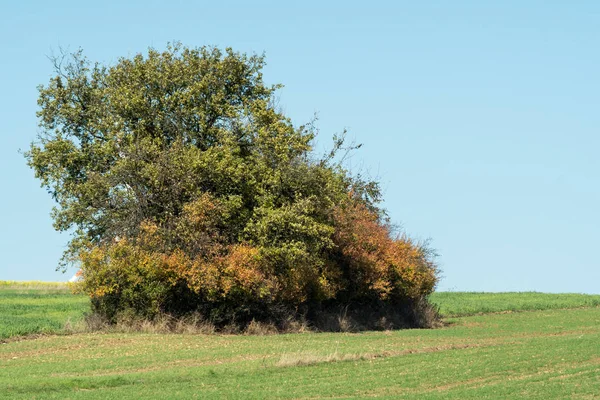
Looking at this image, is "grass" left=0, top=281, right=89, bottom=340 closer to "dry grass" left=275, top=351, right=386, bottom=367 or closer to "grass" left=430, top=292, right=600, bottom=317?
"dry grass" left=275, top=351, right=386, bottom=367

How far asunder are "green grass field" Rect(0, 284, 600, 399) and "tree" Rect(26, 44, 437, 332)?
298cm

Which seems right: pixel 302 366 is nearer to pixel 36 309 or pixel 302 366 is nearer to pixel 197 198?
pixel 197 198

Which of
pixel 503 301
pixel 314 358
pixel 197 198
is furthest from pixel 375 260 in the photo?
pixel 503 301

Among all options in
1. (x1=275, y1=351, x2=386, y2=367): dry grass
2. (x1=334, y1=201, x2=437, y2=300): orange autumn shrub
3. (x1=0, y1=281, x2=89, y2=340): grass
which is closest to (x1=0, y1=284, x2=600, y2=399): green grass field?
(x1=275, y1=351, x2=386, y2=367): dry grass

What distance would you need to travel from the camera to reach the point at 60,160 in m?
49.7

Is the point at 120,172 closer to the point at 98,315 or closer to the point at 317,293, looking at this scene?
the point at 98,315

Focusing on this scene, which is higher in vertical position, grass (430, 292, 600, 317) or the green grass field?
grass (430, 292, 600, 317)

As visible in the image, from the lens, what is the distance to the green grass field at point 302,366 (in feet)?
85.8

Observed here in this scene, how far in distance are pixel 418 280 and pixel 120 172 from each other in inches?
794

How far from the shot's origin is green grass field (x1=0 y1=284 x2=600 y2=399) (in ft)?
85.8

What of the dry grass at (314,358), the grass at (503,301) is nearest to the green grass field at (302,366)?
the dry grass at (314,358)

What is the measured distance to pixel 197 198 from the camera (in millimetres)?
46281

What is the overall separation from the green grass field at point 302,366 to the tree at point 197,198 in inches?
117

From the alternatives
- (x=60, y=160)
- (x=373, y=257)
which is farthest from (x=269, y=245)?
(x=60, y=160)
